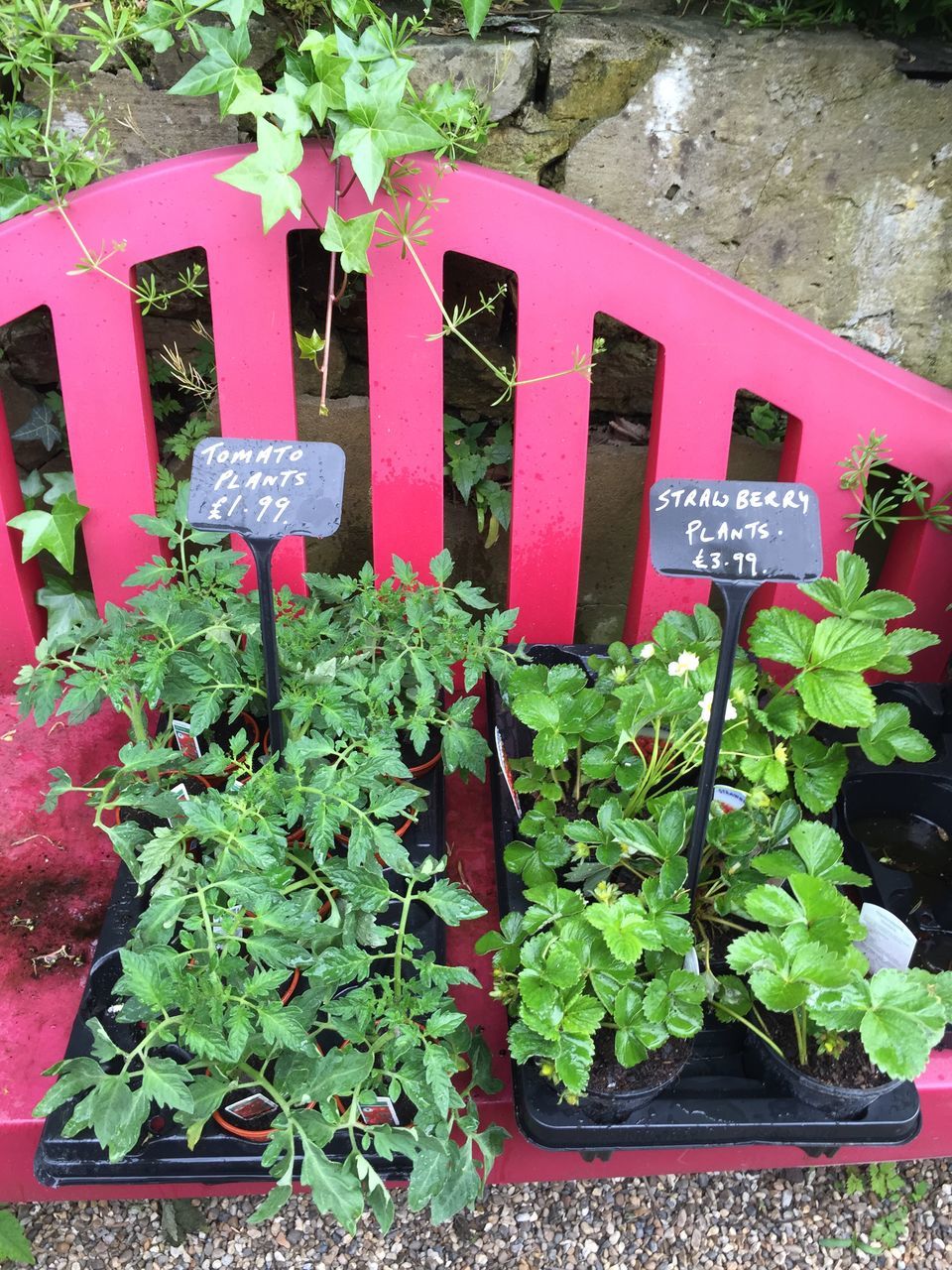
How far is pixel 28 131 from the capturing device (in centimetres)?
142

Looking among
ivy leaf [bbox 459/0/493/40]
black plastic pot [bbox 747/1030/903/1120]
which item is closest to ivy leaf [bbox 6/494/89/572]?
ivy leaf [bbox 459/0/493/40]

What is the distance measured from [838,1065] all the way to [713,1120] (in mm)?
162

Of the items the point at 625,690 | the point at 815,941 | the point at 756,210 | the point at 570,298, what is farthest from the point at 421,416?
the point at 815,941

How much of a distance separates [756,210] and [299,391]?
0.88 m

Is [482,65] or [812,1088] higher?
[482,65]

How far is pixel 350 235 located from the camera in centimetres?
130

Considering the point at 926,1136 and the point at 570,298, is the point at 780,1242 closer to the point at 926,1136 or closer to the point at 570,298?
the point at 926,1136

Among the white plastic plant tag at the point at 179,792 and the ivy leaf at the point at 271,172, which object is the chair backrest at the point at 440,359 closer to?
the ivy leaf at the point at 271,172

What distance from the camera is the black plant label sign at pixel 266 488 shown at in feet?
3.51

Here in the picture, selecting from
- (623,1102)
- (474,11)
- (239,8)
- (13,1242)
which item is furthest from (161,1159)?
(474,11)

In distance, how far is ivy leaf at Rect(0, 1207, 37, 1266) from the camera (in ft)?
4.23

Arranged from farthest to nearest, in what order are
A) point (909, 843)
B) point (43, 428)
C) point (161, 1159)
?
point (43, 428) → point (909, 843) → point (161, 1159)

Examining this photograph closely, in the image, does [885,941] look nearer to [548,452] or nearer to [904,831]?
[904,831]

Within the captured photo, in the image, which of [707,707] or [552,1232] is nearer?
[707,707]
